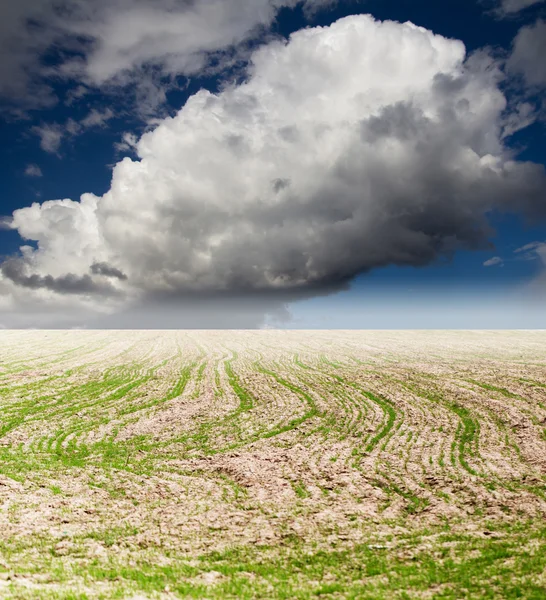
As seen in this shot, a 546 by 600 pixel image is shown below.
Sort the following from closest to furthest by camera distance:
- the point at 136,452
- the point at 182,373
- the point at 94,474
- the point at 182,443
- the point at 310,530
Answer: the point at 310,530, the point at 94,474, the point at 136,452, the point at 182,443, the point at 182,373

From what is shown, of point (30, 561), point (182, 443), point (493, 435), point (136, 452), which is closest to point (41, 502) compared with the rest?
point (30, 561)

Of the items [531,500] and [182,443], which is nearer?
[531,500]

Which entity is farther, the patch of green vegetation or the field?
the field

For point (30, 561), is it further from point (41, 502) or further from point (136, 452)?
point (136, 452)

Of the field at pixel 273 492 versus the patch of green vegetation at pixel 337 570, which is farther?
the field at pixel 273 492

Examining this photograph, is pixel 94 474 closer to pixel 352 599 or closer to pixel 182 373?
pixel 352 599

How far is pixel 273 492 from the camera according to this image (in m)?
13.7

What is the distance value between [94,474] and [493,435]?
17.4 meters

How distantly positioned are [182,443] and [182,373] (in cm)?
1866

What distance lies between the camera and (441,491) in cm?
1348

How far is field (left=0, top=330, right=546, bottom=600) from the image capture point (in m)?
9.02

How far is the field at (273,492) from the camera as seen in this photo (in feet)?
29.6

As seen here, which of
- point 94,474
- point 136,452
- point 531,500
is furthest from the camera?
Answer: point 136,452

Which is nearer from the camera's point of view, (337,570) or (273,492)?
(337,570)
